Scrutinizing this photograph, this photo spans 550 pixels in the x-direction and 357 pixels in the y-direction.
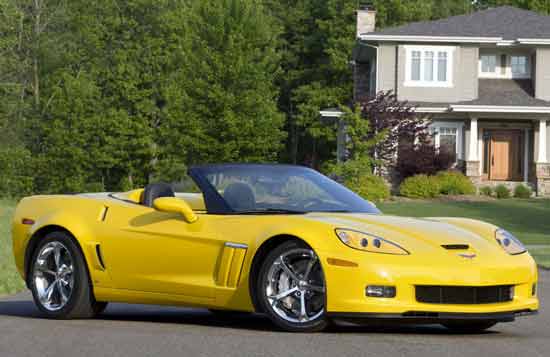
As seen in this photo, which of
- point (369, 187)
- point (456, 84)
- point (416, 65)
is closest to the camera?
point (369, 187)

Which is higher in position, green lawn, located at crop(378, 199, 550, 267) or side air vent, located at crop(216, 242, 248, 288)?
side air vent, located at crop(216, 242, 248, 288)

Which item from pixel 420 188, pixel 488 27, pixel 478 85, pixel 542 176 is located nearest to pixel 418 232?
pixel 420 188

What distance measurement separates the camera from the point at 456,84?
45.7 m

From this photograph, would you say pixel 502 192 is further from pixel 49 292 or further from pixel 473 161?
pixel 49 292

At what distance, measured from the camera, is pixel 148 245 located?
9.48 m

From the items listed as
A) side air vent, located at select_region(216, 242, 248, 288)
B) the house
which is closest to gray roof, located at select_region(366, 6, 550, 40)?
the house

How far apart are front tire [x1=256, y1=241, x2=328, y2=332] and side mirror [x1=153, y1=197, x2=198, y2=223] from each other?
87 cm

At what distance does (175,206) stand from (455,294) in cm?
226

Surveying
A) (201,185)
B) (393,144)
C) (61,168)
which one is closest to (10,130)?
(61,168)

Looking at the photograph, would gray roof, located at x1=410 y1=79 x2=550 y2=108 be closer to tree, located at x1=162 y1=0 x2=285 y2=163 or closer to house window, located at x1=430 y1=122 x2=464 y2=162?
house window, located at x1=430 y1=122 x2=464 y2=162

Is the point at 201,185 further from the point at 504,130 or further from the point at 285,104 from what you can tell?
the point at 285,104

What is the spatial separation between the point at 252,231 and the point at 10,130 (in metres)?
58.9

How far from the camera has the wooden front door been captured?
46.4m

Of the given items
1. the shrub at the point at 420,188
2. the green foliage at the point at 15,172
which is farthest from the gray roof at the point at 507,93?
the green foliage at the point at 15,172
